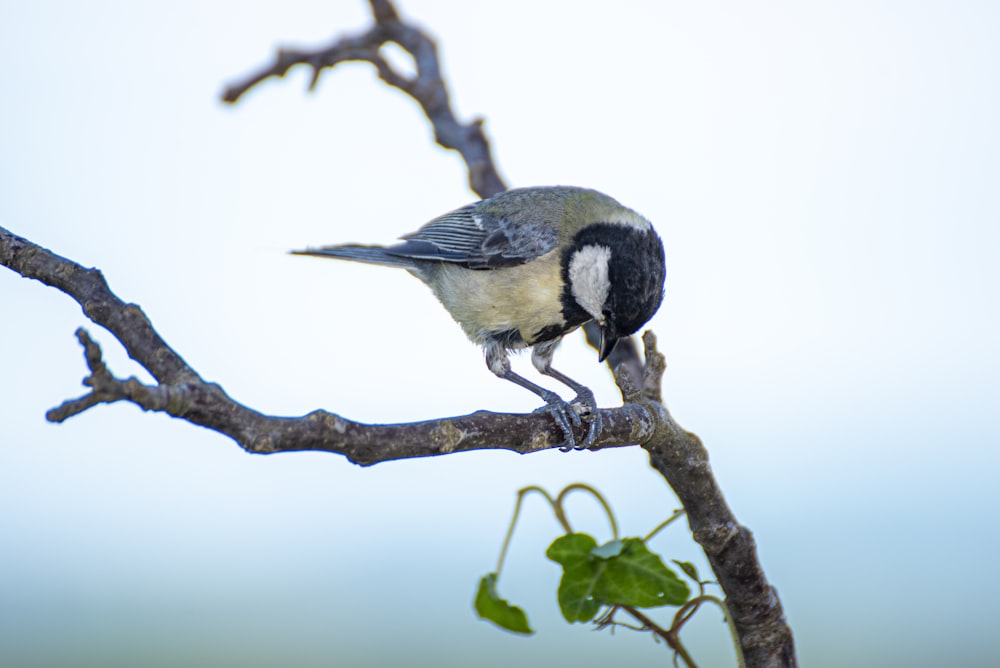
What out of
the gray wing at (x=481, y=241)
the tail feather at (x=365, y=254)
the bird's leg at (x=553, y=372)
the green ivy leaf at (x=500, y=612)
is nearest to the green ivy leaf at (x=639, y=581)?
the green ivy leaf at (x=500, y=612)

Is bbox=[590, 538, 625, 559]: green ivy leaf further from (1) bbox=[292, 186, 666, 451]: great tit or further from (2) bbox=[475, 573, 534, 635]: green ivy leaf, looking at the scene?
(1) bbox=[292, 186, 666, 451]: great tit

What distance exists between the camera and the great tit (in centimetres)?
170

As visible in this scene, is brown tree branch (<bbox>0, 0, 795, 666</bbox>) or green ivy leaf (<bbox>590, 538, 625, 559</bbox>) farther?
green ivy leaf (<bbox>590, 538, 625, 559</bbox>)

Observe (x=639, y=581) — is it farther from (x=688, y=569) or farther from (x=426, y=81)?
(x=426, y=81)

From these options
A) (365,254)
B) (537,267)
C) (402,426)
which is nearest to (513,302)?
(537,267)

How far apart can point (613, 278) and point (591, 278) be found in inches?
3.7

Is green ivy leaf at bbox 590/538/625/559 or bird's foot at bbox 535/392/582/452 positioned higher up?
bird's foot at bbox 535/392/582/452

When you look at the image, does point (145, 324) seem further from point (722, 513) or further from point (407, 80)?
point (407, 80)

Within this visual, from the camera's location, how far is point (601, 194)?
6.81 feet

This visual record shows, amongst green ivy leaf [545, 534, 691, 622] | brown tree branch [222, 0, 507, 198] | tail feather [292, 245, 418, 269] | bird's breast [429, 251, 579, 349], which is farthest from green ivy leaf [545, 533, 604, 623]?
brown tree branch [222, 0, 507, 198]

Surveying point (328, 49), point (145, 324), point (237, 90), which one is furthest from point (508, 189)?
point (145, 324)

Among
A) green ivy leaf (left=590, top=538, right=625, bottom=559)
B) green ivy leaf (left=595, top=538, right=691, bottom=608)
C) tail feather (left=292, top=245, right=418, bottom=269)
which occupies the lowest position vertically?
green ivy leaf (left=595, top=538, right=691, bottom=608)

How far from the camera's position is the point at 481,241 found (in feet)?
6.44

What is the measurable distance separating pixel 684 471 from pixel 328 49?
129 centimetres
